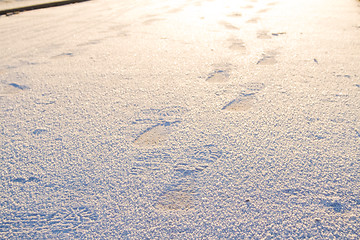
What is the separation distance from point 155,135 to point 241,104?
0.31 m

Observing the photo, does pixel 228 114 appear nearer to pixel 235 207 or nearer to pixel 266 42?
pixel 235 207

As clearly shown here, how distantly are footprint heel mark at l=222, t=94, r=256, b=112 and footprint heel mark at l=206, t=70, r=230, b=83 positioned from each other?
163 millimetres

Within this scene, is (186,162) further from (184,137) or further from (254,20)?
(254,20)

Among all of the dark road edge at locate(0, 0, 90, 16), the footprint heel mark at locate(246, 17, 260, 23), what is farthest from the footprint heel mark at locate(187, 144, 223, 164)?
the dark road edge at locate(0, 0, 90, 16)

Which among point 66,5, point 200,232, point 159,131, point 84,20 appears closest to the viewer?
point 200,232

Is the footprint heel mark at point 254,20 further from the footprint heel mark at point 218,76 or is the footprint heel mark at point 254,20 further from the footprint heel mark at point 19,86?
the footprint heel mark at point 19,86

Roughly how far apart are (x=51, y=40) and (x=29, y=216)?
143 centimetres

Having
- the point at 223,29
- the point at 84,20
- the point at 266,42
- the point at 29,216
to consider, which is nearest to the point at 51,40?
the point at 84,20

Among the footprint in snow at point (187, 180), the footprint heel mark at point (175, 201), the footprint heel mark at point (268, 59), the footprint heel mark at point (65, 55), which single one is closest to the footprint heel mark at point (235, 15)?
the footprint heel mark at point (268, 59)

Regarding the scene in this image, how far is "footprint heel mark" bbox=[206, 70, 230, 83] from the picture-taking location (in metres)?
1.19

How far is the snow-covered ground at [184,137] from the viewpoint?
620 millimetres

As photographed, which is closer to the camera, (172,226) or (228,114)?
(172,226)

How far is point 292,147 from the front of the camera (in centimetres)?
79

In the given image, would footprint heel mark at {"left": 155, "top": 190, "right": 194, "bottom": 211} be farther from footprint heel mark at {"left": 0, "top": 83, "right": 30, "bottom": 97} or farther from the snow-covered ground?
footprint heel mark at {"left": 0, "top": 83, "right": 30, "bottom": 97}
